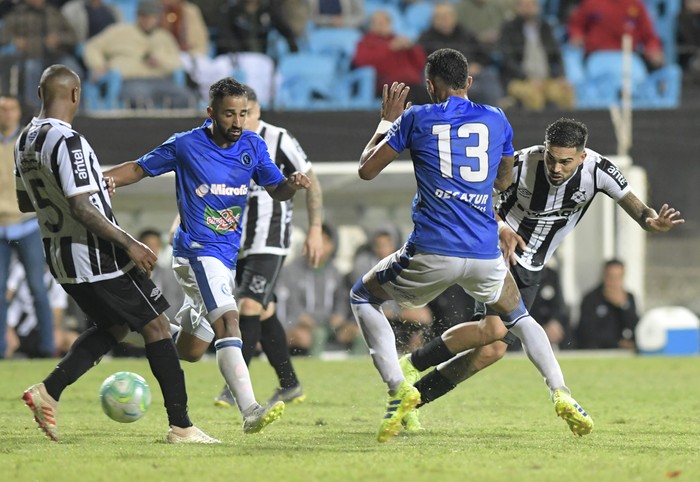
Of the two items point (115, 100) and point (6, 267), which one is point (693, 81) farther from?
point (6, 267)

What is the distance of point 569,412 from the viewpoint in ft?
22.1

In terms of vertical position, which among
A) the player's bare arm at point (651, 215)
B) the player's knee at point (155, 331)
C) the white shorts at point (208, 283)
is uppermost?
the player's bare arm at point (651, 215)

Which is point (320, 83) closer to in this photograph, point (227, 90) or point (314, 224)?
point (314, 224)

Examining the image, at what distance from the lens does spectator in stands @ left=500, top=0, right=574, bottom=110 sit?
15.8 m

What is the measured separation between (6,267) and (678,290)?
8162mm

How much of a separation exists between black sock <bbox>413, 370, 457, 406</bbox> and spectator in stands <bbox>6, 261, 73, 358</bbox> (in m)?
6.62

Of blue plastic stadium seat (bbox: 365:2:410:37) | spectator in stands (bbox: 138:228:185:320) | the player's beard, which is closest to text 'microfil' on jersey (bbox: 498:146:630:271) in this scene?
the player's beard

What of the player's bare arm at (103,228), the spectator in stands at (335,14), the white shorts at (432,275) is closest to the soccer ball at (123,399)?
the player's bare arm at (103,228)

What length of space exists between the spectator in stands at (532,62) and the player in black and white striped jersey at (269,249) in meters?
6.94

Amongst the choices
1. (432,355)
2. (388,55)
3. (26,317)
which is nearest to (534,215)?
(432,355)

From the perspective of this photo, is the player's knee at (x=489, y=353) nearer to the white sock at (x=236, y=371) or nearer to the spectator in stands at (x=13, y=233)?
the white sock at (x=236, y=371)

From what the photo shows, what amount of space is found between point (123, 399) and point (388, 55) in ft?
31.9

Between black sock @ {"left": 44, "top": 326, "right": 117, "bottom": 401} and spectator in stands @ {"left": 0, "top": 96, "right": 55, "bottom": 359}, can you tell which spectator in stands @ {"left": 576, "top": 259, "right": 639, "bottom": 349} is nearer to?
spectator in stands @ {"left": 0, "top": 96, "right": 55, "bottom": 359}

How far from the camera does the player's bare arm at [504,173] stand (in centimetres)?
710
